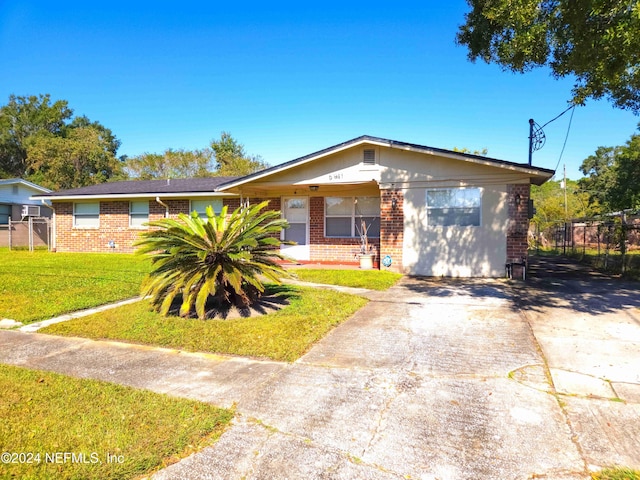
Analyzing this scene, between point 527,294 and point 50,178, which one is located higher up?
point 50,178

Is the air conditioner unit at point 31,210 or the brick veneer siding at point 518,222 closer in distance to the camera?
the brick veneer siding at point 518,222

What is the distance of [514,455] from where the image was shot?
2590 millimetres

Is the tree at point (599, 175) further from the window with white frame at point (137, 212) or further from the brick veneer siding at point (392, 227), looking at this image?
the window with white frame at point (137, 212)

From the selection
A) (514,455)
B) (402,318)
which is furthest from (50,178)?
(514,455)

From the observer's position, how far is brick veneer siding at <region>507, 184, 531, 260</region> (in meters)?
Result: 10.2

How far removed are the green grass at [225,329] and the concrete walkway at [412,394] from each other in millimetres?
241

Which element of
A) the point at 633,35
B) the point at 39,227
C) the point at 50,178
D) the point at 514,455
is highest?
the point at 50,178

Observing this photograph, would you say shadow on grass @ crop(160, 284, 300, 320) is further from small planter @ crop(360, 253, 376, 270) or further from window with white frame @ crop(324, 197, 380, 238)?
window with white frame @ crop(324, 197, 380, 238)

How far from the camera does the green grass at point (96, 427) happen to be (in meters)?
Result: 2.44

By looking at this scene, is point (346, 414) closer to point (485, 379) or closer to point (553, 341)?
point (485, 379)

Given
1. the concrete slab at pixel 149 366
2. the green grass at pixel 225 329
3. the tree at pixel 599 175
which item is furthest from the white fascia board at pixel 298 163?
the tree at pixel 599 175

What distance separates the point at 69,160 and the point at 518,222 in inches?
1476

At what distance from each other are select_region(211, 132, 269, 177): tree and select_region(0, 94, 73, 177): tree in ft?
60.2

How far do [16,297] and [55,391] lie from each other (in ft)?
16.7
